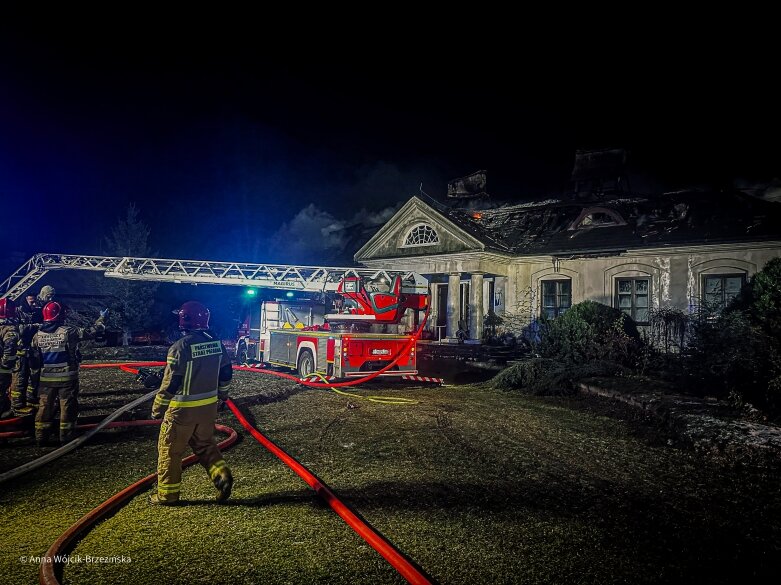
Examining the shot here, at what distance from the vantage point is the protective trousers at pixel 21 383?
749cm

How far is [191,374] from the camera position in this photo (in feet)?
15.5

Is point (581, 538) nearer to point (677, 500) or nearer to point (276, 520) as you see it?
point (677, 500)

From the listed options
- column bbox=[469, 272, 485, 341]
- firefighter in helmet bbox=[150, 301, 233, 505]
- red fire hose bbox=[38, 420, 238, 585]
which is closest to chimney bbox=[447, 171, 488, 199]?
column bbox=[469, 272, 485, 341]

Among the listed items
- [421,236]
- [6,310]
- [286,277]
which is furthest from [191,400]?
[421,236]

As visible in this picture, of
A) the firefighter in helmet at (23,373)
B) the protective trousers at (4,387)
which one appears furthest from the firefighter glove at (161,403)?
the protective trousers at (4,387)

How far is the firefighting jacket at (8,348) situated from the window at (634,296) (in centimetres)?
1726

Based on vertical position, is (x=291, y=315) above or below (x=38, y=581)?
above

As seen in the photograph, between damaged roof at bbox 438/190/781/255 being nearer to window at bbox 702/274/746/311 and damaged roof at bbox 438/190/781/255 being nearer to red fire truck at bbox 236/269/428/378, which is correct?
window at bbox 702/274/746/311

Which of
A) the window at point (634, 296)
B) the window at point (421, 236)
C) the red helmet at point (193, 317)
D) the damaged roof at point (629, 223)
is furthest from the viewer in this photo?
the window at point (421, 236)

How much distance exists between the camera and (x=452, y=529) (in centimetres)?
405

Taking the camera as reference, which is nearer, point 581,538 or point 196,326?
point 581,538

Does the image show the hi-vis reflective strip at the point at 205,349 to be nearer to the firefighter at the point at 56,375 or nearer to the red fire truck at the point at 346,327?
the firefighter at the point at 56,375

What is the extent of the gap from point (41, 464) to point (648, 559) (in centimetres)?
592

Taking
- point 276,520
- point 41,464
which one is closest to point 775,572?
point 276,520
